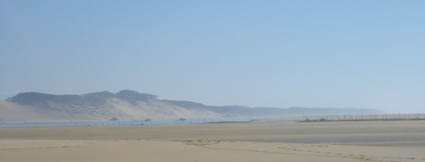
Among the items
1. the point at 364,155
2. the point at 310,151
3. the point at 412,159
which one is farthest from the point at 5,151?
the point at 412,159

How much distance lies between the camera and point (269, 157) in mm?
15180

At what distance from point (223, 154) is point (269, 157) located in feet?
5.12

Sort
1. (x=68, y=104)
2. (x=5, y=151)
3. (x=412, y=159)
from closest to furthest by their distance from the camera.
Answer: (x=412, y=159)
(x=5, y=151)
(x=68, y=104)

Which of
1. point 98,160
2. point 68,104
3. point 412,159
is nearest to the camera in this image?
point 98,160

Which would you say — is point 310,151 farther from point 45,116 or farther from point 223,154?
point 45,116

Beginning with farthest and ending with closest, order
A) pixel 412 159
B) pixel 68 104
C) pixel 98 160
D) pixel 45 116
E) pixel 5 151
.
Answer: pixel 68 104
pixel 45 116
pixel 5 151
pixel 412 159
pixel 98 160

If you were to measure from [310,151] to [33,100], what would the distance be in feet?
640

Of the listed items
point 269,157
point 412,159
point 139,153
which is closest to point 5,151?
point 139,153

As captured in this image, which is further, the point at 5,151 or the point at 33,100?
the point at 33,100

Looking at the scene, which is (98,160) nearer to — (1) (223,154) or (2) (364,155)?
(1) (223,154)

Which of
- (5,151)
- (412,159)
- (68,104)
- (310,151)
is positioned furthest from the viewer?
(68,104)

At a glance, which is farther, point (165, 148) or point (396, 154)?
point (165, 148)

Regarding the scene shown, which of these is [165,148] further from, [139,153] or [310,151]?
[310,151]

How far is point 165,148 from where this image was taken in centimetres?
1814
